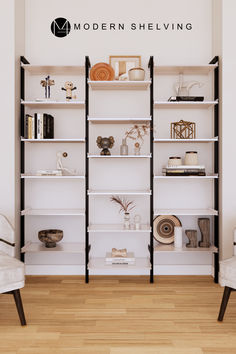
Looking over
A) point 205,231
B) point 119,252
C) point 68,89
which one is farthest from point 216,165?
point 68,89

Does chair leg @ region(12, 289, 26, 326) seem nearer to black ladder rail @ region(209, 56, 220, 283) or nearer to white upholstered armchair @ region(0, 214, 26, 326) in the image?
white upholstered armchair @ region(0, 214, 26, 326)

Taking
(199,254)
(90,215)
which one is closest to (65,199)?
(90,215)

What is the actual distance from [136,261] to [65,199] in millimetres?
1022

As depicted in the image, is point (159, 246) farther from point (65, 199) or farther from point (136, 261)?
point (65, 199)

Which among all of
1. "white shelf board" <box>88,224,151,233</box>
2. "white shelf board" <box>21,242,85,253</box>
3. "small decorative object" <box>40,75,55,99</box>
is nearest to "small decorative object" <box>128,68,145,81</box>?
"small decorative object" <box>40,75,55,99</box>

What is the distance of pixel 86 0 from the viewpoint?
371cm

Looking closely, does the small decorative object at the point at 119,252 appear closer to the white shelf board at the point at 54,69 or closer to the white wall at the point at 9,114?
the white wall at the point at 9,114

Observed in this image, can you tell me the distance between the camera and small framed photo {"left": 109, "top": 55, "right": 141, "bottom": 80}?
362 cm

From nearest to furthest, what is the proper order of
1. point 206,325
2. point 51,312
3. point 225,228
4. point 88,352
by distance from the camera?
point 88,352 → point 206,325 → point 51,312 → point 225,228

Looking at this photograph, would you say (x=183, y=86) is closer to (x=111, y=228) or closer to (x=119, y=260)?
(x=111, y=228)

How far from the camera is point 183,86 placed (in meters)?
3.67

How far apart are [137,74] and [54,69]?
87 cm

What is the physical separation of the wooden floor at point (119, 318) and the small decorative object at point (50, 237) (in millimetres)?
396

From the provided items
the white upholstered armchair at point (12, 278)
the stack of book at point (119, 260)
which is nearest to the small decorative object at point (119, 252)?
the stack of book at point (119, 260)
